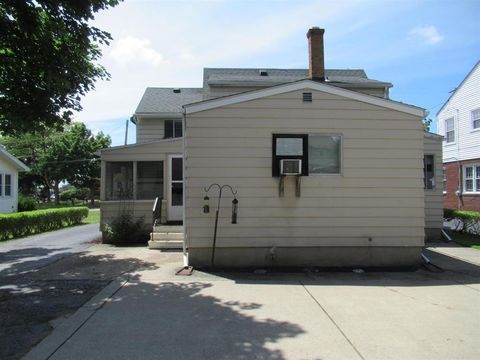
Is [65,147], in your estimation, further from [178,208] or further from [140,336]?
Answer: [140,336]

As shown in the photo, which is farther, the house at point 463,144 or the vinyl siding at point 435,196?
the house at point 463,144

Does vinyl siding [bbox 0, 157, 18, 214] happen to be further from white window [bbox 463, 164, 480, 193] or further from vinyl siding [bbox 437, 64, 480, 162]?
white window [bbox 463, 164, 480, 193]

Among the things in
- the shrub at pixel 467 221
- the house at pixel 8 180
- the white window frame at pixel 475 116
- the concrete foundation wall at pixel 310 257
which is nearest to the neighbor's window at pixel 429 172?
the shrub at pixel 467 221

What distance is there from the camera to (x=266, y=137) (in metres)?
8.91

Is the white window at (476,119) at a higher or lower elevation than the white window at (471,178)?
higher

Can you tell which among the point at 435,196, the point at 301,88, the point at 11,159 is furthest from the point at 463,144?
the point at 11,159

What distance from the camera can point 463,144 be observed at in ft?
72.9

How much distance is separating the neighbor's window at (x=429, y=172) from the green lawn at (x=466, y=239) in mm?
2002

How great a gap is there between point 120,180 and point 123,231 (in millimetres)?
1920

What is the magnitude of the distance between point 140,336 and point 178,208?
8.95m

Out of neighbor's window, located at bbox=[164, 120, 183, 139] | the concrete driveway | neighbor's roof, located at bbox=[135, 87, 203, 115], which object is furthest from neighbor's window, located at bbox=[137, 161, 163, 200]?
the concrete driveway

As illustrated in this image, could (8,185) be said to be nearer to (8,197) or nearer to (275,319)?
(8,197)

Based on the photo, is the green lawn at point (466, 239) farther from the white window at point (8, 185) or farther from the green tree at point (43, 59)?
the white window at point (8, 185)

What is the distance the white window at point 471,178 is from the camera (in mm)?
21391
